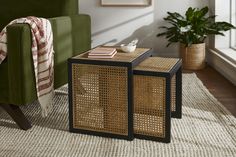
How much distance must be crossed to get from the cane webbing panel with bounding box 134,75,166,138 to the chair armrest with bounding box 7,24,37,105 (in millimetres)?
574

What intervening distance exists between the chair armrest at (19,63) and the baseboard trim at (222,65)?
1.75 metres

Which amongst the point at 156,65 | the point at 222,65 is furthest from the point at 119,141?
the point at 222,65

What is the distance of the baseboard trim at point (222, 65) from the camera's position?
3035 mm

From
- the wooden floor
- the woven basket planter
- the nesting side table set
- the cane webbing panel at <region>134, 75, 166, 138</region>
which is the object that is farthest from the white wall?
the cane webbing panel at <region>134, 75, 166, 138</region>

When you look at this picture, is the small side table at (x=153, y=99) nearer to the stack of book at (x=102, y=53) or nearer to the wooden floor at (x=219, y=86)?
the stack of book at (x=102, y=53)

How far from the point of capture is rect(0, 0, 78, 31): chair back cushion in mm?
2633

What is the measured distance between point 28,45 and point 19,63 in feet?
0.35

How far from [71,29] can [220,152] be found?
1287mm

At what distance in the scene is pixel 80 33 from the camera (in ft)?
8.70

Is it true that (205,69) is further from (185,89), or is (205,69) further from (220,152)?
(220,152)

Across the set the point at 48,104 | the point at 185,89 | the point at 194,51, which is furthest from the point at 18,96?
the point at 194,51

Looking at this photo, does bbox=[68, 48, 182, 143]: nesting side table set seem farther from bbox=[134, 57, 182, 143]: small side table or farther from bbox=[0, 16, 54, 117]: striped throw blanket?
bbox=[0, 16, 54, 117]: striped throw blanket

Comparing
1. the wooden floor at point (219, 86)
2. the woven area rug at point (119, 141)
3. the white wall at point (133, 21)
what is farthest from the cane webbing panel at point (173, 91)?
the white wall at point (133, 21)

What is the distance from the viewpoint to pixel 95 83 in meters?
1.90
